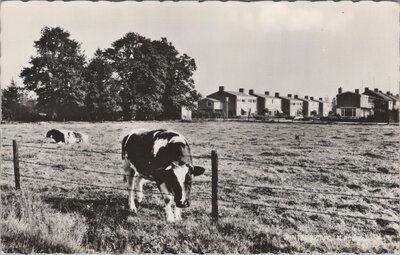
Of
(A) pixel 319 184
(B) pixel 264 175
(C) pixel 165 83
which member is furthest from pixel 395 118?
(C) pixel 165 83

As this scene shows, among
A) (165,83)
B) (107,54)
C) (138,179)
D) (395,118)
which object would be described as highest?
(107,54)

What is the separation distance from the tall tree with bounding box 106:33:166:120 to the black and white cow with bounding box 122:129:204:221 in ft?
1.69

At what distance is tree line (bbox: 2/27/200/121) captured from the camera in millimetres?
7508

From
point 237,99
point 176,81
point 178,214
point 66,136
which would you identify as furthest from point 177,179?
point 237,99

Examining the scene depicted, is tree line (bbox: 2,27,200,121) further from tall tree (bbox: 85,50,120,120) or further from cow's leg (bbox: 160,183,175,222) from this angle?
cow's leg (bbox: 160,183,175,222)

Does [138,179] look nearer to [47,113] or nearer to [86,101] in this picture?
[86,101]

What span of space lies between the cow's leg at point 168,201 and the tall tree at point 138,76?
156 centimetres

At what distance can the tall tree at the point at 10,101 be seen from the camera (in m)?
7.88

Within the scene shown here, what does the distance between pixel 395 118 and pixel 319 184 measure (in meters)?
2.24

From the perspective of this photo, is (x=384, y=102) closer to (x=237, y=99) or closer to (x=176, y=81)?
(x=176, y=81)

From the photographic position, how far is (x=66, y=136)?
26.9ft

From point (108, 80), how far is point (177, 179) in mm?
2618

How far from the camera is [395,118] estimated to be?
7.54 m

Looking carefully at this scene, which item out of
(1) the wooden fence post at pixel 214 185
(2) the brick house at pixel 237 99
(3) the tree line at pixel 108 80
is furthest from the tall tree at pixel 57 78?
(1) the wooden fence post at pixel 214 185
